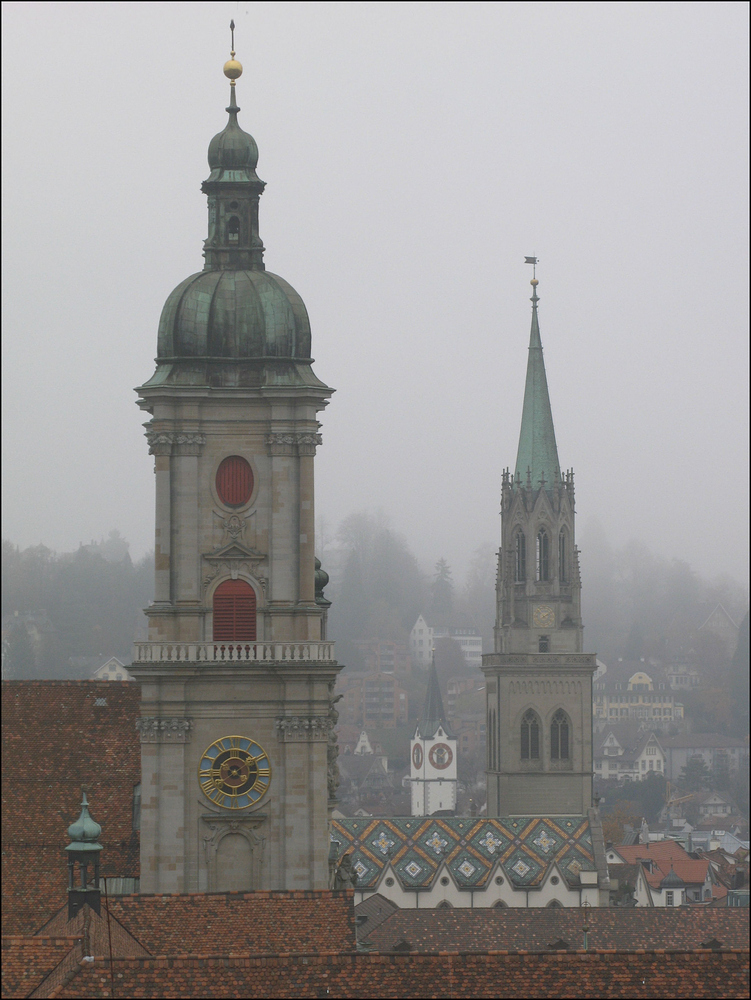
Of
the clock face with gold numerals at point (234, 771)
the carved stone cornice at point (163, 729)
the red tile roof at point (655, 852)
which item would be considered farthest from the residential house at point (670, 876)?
the carved stone cornice at point (163, 729)

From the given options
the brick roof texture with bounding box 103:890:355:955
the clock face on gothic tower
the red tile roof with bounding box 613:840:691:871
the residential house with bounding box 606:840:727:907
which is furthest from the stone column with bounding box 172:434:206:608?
the clock face on gothic tower

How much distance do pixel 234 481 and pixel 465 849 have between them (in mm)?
45081

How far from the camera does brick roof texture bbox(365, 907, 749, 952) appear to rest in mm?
64125

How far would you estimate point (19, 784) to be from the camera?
1895 inches

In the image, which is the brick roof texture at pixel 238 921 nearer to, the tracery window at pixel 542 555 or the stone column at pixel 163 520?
the stone column at pixel 163 520

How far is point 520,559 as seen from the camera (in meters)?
112

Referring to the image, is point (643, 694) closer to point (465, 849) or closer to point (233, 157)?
point (233, 157)

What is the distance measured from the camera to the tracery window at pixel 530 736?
360 ft

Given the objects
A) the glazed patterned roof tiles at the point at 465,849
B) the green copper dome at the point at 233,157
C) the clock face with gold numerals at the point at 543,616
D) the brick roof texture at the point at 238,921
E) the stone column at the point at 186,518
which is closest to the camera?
the brick roof texture at the point at 238,921

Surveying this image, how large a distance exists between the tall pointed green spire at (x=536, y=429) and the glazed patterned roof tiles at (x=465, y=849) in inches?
938

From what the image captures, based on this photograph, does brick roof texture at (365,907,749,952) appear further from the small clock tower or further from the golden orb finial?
the small clock tower

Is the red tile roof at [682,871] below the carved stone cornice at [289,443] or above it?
below

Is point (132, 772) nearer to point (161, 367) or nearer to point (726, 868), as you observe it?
point (161, 367)

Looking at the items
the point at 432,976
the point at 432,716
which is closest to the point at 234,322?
the point at 432,976
